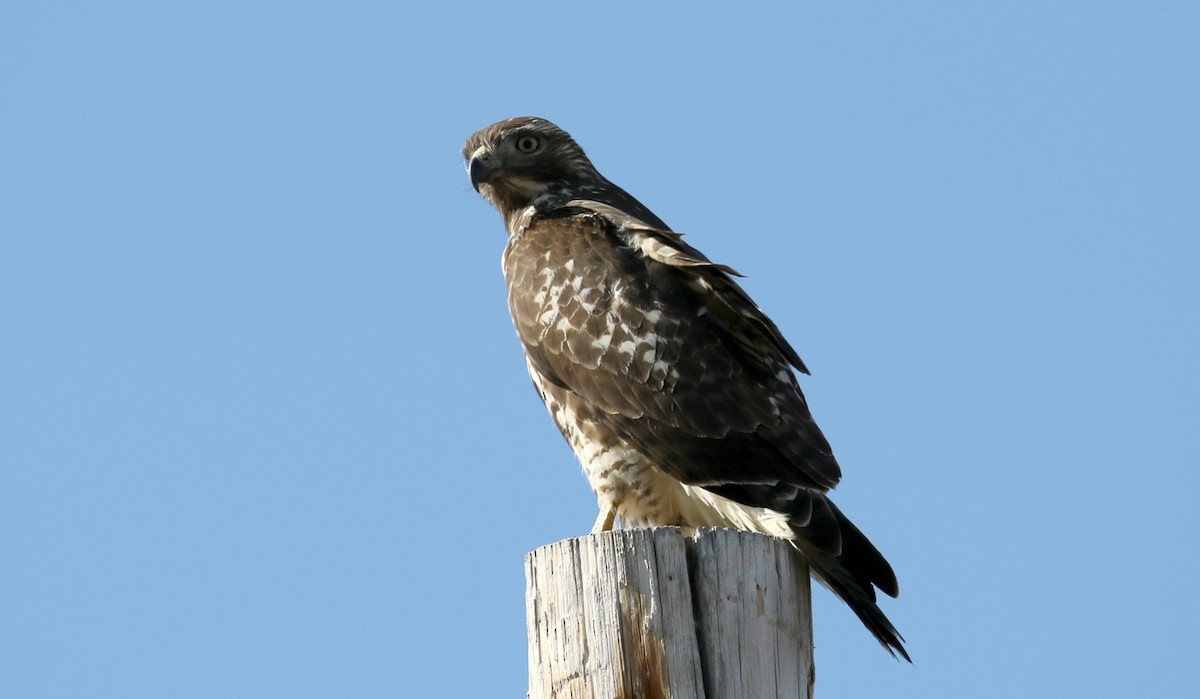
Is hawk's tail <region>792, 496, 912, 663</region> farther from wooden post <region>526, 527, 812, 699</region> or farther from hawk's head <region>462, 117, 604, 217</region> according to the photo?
hawk's head <region>462, 117, 604, 217</region>

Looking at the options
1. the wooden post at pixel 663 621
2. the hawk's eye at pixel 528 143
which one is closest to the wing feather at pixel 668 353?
the hawk's eye at pixel 528 143

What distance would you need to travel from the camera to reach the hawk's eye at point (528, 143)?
22.6ft

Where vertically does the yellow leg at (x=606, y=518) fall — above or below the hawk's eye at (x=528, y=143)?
below

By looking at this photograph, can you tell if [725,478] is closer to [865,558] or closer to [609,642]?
[865,558]

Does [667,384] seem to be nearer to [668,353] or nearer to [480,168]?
[668,353]

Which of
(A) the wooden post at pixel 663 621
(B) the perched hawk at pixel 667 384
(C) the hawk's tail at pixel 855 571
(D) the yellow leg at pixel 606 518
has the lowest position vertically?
(A) the wooden post at pixel 663 621

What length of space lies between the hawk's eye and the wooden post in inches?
140

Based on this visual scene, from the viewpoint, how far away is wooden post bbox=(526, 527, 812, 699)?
3459 mm

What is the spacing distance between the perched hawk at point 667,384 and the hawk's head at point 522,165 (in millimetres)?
715

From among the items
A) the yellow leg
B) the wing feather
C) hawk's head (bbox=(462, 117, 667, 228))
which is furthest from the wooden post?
hawk's head (bbox=(462, 117, 667, 228))

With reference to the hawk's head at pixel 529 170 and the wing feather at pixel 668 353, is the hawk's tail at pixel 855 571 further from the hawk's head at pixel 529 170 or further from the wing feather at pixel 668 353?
the hawk's head at pixel 529 170

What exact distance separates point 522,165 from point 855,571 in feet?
10.3

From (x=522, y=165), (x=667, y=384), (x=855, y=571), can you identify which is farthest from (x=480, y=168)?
(x=855, y=571)

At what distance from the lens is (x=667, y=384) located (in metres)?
5.32
